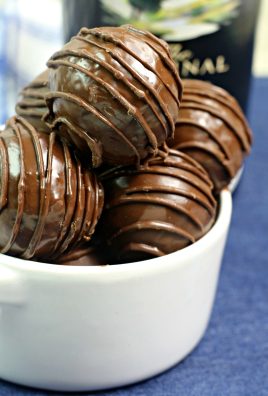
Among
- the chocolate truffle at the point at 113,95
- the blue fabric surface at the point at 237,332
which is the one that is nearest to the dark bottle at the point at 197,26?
the blue fabric surface at the point at 237,332

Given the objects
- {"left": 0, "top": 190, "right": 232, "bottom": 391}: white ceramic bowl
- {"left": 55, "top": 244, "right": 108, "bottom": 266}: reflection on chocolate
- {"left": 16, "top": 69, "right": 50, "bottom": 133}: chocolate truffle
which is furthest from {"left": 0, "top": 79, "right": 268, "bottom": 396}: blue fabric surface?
{"left": 16, "top": 69, "right": 50, "bottom": 133}: chocolate truffle

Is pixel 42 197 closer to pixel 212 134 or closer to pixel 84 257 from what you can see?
pixel 84 257

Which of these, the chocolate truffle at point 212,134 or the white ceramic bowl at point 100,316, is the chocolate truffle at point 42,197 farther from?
the chocolate truffle at point 212,134

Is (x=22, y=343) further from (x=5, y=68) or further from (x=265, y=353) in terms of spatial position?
(x=5, y=68)

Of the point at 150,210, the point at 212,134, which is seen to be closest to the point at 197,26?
the point at 212,134

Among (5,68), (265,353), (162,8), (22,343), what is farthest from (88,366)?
(5,68)

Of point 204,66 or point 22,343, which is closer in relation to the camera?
point 22,343

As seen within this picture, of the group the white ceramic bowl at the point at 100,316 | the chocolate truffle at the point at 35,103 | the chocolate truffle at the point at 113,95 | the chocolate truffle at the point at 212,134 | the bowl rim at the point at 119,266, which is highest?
the chocolate truffle at the point at 113,95

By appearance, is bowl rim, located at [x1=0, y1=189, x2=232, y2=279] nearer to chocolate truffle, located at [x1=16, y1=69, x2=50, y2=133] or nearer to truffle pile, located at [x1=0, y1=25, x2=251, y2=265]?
truffle pile, located at [x1=0, y1=25, x2=251, y2=265]
